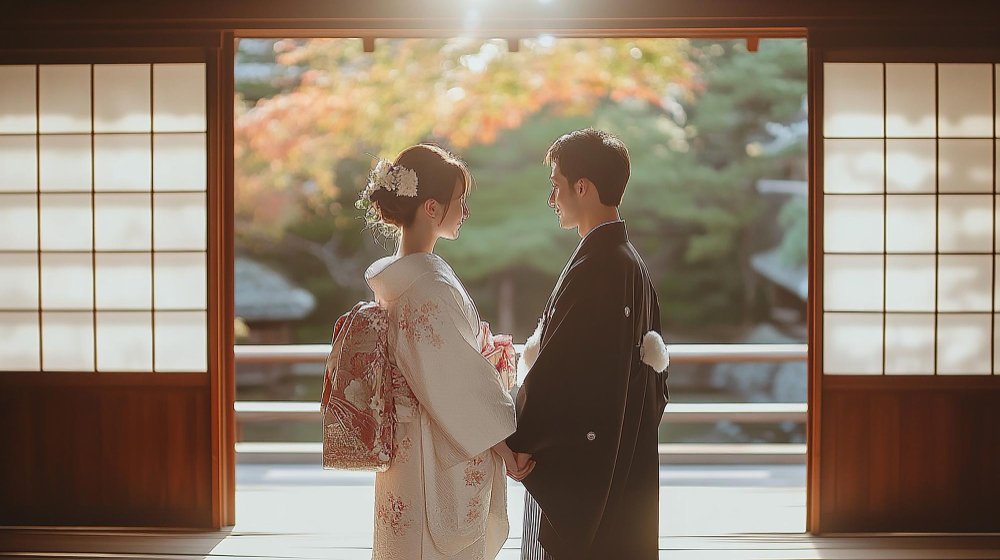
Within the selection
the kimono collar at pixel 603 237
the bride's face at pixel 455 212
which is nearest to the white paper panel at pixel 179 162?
the bride's face at pixel 455 212

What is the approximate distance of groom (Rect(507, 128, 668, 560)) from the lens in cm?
239

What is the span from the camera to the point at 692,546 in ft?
12.1

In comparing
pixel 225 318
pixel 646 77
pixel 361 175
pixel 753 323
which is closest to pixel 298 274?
pixel 361 175

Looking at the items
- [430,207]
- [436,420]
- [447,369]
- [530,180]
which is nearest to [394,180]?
[430,207]

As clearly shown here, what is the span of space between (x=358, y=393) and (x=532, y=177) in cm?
748

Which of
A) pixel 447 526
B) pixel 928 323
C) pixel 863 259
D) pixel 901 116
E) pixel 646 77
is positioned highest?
pixel 646 77

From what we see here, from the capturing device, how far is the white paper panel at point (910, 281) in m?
3.94

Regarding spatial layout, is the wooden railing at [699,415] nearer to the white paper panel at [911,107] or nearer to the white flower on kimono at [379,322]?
the white paper panel at [911,107]

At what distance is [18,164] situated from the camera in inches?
157

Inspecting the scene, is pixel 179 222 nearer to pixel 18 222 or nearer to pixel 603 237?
pixel 18 222

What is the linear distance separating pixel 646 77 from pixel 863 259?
4.77 m

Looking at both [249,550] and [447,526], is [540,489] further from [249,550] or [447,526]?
[249,550]

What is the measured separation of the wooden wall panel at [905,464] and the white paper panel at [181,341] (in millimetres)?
2759

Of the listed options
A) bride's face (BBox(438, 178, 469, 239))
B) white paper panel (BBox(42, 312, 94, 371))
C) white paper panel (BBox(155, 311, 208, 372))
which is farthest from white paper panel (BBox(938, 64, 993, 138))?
white paper panel (BBox(42, 312, 94, 371))
